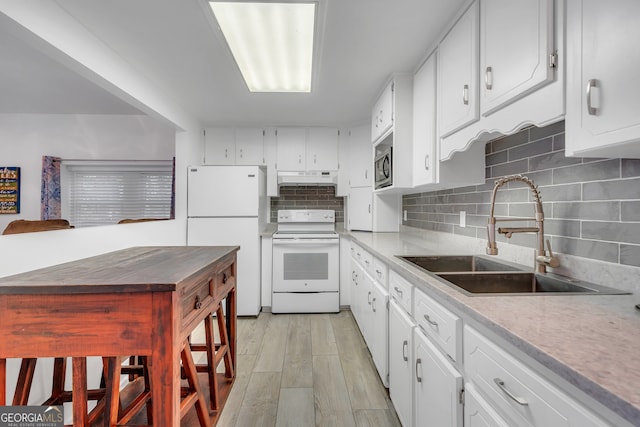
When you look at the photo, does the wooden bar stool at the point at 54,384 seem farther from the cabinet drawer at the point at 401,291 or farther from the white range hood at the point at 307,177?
the white range hood at the point at 307,177

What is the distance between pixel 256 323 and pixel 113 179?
2626mm

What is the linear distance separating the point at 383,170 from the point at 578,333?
2061 millimetres

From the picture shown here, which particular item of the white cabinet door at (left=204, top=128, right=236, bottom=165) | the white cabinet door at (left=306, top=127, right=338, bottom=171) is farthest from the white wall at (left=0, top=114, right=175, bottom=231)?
the white cabinet door at (left=306, top=127, right=338, bottom=171)

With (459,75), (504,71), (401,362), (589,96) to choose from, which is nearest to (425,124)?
(459,75)

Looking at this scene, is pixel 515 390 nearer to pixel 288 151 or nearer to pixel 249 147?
pixel 288 151

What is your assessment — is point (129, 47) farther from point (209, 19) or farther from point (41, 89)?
point (41, 89)

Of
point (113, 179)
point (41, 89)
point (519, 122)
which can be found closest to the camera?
point (519, 122)

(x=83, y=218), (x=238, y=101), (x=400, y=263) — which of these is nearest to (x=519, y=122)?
(x=400, y=263)

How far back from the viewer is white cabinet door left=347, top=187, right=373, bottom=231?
3535 millimetres

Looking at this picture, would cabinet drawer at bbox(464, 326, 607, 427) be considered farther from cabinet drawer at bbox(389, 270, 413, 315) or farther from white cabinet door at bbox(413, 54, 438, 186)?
white cabinet door at bbox(413, 54, 438, 186)

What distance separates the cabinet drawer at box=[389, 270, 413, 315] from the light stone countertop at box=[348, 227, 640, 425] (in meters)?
0.28

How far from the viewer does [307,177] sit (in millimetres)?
3645

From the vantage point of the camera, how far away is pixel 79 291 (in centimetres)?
102

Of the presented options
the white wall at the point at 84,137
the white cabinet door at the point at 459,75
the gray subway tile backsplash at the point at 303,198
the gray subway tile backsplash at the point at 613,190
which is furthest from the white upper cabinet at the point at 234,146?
the gray subway tile backsplash at the point at 613,190
